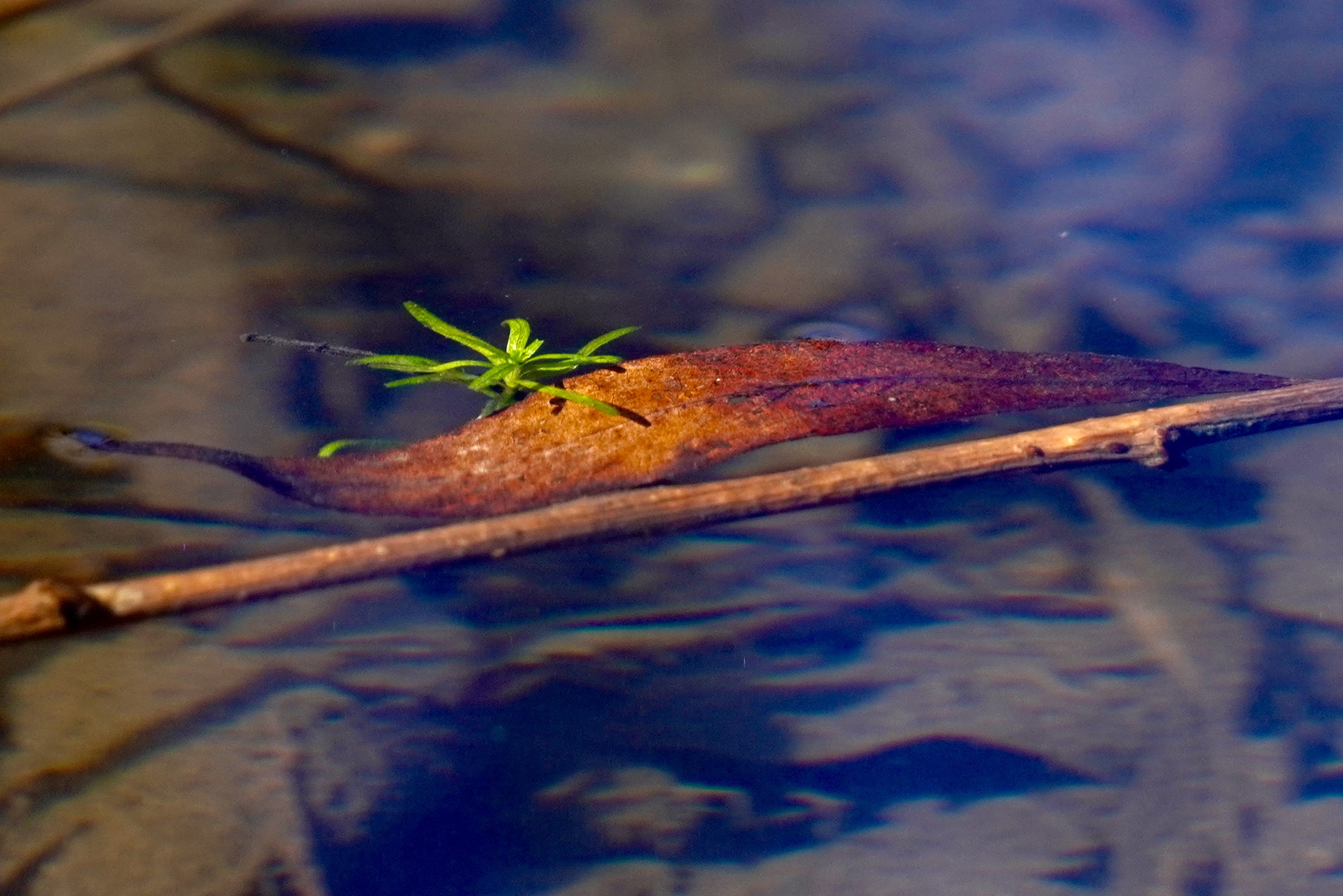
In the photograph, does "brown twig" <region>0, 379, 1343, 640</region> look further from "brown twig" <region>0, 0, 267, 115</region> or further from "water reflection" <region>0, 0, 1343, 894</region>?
"brown twig" <region>0, 0, 267, 115</region>

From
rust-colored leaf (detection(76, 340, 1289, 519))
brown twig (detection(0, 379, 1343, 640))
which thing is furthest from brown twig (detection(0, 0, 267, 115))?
brown twig (detection(0, 379, 1343, 640))

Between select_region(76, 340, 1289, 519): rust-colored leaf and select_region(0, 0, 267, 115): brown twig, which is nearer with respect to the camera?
select_region(76, 340, 1289, 519): rust-colored leaf

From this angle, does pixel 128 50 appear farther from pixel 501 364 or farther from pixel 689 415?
pixel 689 415

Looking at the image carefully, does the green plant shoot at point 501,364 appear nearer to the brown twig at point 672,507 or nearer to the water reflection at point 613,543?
the water reflection at point 613,543

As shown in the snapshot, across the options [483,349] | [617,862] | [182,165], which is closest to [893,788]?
[617,862]

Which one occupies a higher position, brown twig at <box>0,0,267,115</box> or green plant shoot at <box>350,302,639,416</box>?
brown twig at <box>0,0,267,115</box>

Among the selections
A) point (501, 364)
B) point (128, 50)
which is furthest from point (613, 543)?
point (128, 50)

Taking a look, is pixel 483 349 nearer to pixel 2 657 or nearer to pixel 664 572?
pixel 664 572
